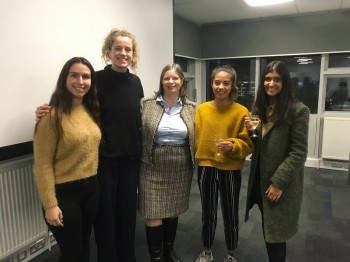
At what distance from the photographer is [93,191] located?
5.50ft

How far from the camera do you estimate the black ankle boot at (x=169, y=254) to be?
2.18 meters

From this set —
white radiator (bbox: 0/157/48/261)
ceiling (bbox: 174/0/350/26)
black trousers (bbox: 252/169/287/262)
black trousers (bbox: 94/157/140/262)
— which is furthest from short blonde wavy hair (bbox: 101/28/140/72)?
ceiling (bbox: 174/0/350/26)

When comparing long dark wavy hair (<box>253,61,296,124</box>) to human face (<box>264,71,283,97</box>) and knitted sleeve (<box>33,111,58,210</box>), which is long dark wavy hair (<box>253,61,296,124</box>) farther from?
knitted sleeve (<box>33,111,58,210</box>)

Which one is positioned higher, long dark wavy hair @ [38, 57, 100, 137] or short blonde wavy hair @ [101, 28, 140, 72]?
short blonde wavy hair @ [101, 28, 140, 72]

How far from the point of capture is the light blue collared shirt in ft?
6.24

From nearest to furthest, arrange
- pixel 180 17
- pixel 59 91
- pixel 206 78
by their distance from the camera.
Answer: pixel 59 91
pixel 180 17
pixel 206 78

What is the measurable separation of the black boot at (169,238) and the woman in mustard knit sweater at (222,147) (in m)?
0.26

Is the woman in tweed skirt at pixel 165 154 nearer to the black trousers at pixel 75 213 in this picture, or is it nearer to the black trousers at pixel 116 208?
the black trousers at pixel 116 208

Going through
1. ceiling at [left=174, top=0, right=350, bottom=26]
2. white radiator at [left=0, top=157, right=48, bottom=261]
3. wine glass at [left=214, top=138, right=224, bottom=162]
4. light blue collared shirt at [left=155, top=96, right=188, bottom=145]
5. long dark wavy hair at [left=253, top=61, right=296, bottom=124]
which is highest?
ceiling at [left=174, top=0, right=350, bottom=26]

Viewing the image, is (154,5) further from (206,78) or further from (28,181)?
(206,78)

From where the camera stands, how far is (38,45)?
6.36 ft

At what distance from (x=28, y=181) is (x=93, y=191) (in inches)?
25.1

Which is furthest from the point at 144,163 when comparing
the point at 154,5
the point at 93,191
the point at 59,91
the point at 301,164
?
the point at 154,5

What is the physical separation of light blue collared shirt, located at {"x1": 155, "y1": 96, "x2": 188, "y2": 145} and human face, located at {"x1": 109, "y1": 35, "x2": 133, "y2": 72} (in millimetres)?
342
